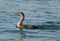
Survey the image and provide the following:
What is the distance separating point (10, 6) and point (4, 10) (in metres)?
1.25

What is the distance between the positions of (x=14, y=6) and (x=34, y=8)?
1.33m

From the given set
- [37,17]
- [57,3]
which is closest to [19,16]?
[37,17]

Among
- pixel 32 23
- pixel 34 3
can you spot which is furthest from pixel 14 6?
pixel 32 23

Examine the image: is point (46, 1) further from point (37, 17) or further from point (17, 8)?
point (37, 17)

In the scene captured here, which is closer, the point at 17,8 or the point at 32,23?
the point at 32,23

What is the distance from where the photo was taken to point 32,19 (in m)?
20.8

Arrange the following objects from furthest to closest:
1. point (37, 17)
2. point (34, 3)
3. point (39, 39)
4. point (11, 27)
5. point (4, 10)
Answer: point (34, 3), point (4, 10), point (37, 17), point (11, 27), point (39, 39)

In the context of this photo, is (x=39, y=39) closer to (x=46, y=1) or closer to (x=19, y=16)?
(x=19, y=16)

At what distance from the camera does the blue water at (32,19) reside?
17.1 metres

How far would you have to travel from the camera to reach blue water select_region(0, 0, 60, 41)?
17.1 meters

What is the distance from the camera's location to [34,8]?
24.0 meters

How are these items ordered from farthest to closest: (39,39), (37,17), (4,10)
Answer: (4,10) < (37,17) < (39,39)

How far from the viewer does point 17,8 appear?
23.8 m

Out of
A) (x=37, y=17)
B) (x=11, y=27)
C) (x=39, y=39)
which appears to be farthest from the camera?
(x=37, y=17)
